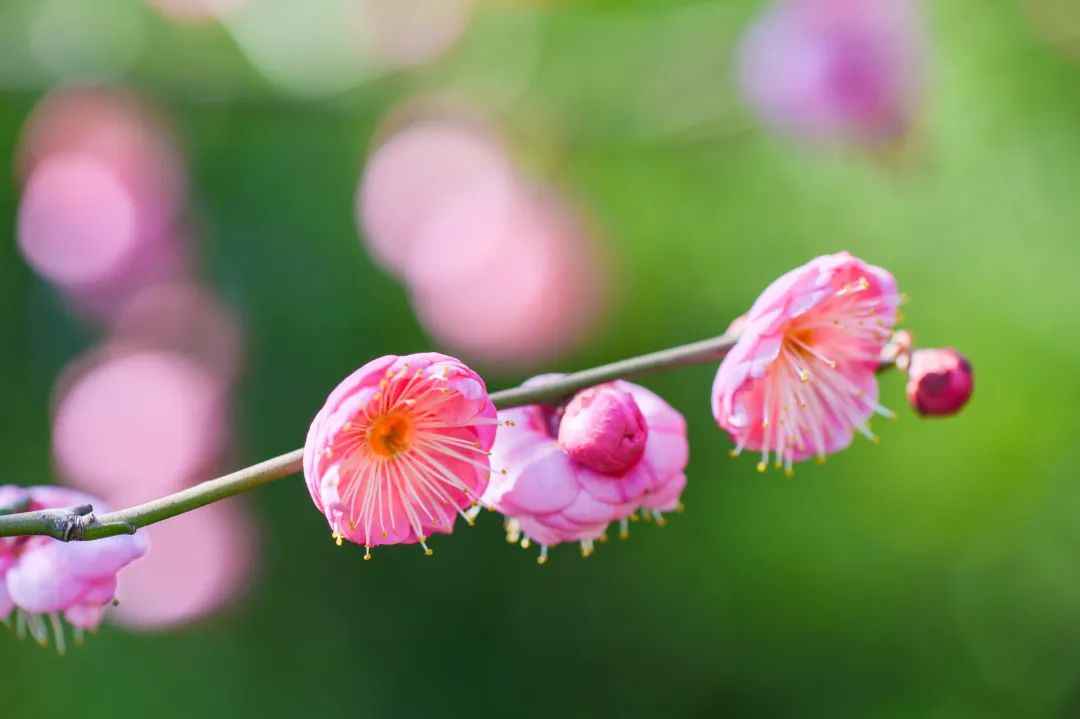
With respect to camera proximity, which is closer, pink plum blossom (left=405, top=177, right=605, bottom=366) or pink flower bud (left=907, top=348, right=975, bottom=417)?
pink flower bud (left=907, top=348, right=975, bottom=417)

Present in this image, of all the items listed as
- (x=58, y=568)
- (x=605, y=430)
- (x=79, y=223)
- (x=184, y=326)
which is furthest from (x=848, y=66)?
(x=58, y=568)

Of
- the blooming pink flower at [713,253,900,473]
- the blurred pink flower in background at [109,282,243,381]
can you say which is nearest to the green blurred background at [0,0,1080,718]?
the blurred pink flower in background at [109,282,243,381]

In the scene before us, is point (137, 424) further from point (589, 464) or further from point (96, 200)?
point (589, 464)

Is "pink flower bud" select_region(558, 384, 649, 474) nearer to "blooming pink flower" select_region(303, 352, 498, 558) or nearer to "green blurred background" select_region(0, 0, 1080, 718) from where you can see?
"blooming pink flower" select_region(303, 352, 498, 558)

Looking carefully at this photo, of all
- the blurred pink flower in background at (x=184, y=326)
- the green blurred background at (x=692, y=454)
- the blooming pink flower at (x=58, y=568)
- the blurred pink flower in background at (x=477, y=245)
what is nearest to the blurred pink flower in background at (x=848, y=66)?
the green blurred background at (x=692, y=454)

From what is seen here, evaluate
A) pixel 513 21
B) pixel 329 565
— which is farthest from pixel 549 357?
pixel 513 21

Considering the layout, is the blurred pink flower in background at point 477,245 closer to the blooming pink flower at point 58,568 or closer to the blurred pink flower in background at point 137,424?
the blurred pink flower in background at point 137,424
